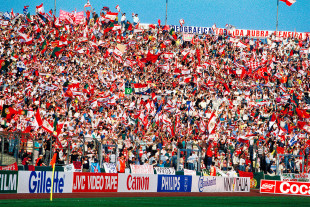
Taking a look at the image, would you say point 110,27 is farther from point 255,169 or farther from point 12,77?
point 255,169

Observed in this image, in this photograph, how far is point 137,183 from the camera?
93.8ft

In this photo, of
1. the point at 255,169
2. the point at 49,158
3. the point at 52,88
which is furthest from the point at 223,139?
the point at 49,158

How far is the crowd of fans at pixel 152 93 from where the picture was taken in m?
30.5

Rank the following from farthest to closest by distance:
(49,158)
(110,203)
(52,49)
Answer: (52,49), (49,158), (110,203)

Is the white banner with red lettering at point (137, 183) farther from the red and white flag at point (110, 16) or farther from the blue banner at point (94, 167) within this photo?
the red and white flag at point (110, 16)

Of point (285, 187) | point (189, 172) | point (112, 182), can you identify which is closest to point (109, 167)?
point (112, 182)

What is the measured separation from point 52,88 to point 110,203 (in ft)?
53.1

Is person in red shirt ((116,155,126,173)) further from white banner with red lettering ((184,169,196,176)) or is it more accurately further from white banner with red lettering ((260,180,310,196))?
white banner with red lettering ((260,180,310,196))

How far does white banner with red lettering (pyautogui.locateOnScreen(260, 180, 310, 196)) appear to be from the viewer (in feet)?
99.5

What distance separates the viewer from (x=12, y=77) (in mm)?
36281

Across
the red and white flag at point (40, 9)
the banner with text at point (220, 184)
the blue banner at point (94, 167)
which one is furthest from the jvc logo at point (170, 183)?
the red and white flag at point (40, 9)

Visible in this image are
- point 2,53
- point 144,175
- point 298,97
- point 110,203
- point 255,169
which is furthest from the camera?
point 298,97

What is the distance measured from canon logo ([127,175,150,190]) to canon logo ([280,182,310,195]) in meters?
7.42

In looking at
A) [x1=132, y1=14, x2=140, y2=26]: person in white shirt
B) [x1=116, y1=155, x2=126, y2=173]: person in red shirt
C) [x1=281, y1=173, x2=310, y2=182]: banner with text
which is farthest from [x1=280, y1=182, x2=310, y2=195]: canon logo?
[x1=132, y1=14, x2=140, y2=26]: person in white shirt
